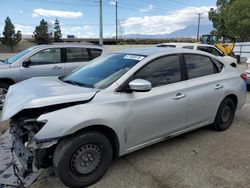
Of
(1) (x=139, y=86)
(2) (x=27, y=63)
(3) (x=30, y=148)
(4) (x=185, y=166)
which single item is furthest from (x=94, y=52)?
(3) (x=30, y=148)

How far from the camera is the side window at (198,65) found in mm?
4855

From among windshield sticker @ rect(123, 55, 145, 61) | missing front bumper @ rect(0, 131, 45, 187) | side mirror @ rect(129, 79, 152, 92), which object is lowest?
missing front bumper @ rect(0, 131, 45, 187)

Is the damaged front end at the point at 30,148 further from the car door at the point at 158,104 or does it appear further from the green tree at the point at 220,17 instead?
the green tree at the point at 220,17

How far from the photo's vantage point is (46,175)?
3834 mm

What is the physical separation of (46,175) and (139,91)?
62.8 inches

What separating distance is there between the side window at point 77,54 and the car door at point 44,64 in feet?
0.97

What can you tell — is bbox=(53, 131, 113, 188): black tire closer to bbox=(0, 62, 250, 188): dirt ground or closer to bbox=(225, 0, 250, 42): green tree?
bbox=(0, 62, 250, 188): dirt ground

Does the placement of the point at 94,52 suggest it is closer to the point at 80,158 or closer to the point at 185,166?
the point at 185,166

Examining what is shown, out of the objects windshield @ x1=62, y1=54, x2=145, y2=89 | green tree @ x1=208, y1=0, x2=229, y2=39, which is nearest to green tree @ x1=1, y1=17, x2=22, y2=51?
green tree @ x1=208, y1=0, x2=229, y2=39

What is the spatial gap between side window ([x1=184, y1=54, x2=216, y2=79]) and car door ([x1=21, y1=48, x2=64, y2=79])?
4.58 m

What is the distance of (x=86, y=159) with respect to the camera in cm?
354

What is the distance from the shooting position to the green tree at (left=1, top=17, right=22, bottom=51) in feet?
220

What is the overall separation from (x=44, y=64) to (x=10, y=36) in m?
64.5

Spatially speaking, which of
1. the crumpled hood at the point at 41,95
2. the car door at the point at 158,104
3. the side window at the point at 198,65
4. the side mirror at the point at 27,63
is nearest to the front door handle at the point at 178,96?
the car door at the point at 158,104
